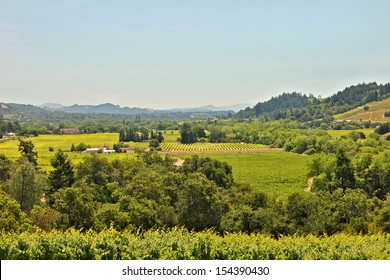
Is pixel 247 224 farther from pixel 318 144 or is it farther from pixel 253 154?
pixel 318 144

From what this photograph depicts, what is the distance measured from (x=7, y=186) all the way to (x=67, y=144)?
77397 millimetres

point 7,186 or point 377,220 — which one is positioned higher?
point 7,186

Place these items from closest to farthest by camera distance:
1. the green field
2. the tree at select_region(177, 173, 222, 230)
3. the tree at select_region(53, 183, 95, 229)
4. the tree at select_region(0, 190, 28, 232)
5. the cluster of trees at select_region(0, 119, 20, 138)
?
the tree at select_region(0, 190, 28, 232), the tree at select_region(53, 183, 95, 229), the tree at select_region(177, 173, 222, 230), the green field, the cluster of trees at select_region(0, 119, 20, 138)

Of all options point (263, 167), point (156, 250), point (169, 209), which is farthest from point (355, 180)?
point (156, 250)

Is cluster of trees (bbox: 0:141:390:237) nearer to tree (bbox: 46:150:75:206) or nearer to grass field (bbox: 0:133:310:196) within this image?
tree (bbox: 46:150:75:206)

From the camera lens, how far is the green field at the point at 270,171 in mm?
63884

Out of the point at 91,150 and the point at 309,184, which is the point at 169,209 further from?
the point at 91,150

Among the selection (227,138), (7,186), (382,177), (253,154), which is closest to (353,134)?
(253,154)

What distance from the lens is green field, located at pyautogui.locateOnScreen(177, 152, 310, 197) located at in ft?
210

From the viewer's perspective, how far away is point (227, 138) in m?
149

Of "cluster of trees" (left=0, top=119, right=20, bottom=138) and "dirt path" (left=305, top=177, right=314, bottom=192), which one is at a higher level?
"cluster of trees" (left=0, top=119, right=20, bottom=138)

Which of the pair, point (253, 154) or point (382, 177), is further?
point (253, 154)

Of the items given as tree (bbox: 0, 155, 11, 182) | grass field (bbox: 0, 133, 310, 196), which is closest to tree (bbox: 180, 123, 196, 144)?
grass field (bbox: 0, 133, 310, 196)

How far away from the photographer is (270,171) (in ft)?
254
